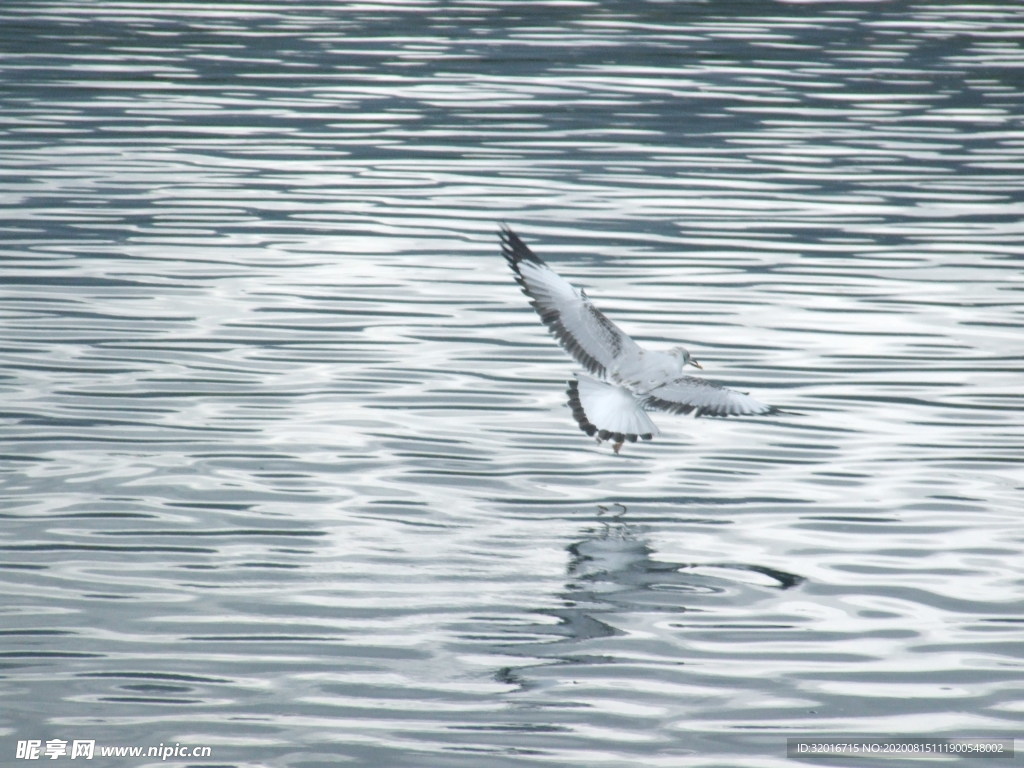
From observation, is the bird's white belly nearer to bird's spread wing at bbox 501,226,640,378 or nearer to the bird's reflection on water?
bird's spread wing at bbox 501,226,640,378

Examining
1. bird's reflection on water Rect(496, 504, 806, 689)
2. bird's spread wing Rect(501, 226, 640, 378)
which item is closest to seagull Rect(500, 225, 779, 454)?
bird's spread wing Rect(501, 226, 640, 378)

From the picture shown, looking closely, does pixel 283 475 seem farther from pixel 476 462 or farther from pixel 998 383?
pixel 998 383

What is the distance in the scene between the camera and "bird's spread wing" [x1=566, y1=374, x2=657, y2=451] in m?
9.43

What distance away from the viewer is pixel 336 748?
6414 mm

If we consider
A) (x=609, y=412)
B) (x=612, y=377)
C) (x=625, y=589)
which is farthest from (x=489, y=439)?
(x=625, y=589)

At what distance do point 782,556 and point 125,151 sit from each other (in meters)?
13.1

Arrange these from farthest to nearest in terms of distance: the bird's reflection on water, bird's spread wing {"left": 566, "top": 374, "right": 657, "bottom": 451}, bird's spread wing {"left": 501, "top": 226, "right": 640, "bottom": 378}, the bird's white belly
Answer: bird's spread wing {"left": 501, "top": 226, "right": 640, "bottom": 378} < the bird's white belly < bird's spread wing {"left": 566, "top": 374, "right": 657, "bottom": 451} < the bird's reflection on water

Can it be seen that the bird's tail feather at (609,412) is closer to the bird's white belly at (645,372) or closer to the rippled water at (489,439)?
the bird's white belly at (645,372)

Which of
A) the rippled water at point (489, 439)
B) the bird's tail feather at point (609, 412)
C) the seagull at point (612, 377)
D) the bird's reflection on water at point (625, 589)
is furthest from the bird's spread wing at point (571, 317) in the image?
the bird's reflection on water at point (625, 589)

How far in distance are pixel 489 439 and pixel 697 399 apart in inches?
53.9

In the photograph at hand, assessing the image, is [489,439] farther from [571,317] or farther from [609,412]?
[609,412]

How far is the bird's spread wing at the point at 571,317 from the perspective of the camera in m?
9.88

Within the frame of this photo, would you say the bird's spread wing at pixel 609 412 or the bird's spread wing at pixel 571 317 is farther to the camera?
the bird's spread wing at pixel 571 317

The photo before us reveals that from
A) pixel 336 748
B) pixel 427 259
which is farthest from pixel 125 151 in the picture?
pixel 336 748
